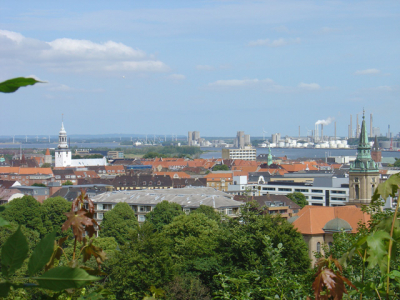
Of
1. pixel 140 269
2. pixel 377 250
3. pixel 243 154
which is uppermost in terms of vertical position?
pixel 377 250

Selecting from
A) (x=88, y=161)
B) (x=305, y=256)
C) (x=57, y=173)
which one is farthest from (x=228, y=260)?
(x=88, y=161)

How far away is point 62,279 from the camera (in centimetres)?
137

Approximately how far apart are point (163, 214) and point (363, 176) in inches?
700

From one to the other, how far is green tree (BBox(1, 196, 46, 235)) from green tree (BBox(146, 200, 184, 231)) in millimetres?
8508

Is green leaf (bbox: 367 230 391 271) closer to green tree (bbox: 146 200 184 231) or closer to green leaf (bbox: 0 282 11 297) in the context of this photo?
green leaf (bbox: 0 282 11 297)

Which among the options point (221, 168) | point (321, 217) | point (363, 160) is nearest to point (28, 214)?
point (321, 217)

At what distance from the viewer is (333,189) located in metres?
67.4

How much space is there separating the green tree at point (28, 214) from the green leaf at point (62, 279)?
43.0m

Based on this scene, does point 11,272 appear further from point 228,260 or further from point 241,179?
point 241,179

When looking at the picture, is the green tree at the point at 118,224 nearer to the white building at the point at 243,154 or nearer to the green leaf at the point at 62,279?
the green leaf at the point at 62,279

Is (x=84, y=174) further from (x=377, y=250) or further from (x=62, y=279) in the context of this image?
(x=62, y=279)

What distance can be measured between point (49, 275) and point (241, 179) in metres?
78.2

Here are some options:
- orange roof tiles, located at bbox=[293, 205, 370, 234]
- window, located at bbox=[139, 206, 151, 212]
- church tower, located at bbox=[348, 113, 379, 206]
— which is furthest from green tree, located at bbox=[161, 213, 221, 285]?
church tower, located at bbox=[348, 113, 379, 206]

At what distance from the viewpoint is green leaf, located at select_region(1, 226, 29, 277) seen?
4.63 ft
